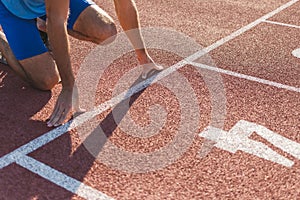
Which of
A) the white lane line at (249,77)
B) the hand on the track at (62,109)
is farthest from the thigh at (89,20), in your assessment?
the hand on the track at (62,109)

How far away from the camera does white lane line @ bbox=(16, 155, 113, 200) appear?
2949 mm

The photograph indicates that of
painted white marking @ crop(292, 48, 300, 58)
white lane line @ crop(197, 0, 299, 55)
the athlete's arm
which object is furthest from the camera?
white lane line @ crop(197, 0, 299, 55)

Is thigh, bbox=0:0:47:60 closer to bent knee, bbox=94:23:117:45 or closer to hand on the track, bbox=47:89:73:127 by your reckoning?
bent knee, bbox=94:23:117:45

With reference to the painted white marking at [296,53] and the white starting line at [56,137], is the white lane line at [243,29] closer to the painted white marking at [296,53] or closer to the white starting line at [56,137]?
the white starting line at [56,137]

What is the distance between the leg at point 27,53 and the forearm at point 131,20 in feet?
2.59

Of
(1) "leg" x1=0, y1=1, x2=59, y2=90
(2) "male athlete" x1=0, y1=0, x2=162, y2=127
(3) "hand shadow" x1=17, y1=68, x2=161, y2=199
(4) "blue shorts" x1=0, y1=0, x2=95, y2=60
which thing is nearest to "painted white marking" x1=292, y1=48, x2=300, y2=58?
(2) "male athlete" x1=0, y1=0, x2=162, y2=127

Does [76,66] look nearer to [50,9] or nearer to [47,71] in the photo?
[47,71]

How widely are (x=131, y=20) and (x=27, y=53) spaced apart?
1019mm

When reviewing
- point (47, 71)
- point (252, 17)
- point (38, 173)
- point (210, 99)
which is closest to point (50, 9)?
point (47, 71)

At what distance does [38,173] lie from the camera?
3.17m

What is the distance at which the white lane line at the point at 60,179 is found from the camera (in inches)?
116

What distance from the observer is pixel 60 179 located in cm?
310

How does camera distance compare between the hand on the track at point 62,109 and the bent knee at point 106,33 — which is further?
the bent knee at point 106,33

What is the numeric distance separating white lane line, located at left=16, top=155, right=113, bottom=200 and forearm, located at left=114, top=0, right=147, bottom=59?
171cm
